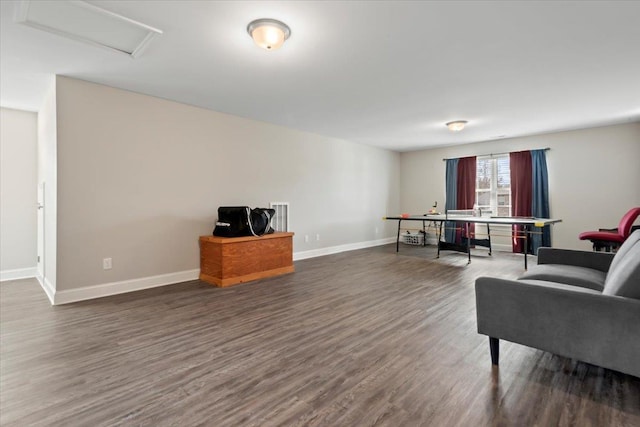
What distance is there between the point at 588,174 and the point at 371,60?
17.2 feet

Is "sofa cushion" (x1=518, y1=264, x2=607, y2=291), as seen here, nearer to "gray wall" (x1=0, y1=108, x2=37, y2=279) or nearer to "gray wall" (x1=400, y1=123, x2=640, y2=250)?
"gray wall" (x1=400, y1=123, x2=640, y2=250)

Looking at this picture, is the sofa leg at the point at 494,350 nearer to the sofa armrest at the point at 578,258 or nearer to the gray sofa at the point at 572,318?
the gray sofa at the point at 572,318

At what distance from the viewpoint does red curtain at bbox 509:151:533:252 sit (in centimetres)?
618

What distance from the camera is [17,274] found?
4.30m

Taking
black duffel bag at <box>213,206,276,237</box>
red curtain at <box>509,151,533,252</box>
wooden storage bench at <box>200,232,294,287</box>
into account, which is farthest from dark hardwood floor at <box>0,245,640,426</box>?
red curtain at <box>509,151,533,252</box>

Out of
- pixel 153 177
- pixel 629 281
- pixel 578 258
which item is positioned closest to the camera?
pixel 629 281

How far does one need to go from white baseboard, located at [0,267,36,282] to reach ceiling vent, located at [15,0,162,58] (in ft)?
11.9

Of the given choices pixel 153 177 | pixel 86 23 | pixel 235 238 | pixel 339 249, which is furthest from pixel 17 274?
pixel 339 249

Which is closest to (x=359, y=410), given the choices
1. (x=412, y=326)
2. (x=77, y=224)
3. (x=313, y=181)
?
(x=412, y=326)

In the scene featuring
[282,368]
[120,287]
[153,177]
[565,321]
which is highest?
[153,177]

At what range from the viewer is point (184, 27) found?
7.72ft

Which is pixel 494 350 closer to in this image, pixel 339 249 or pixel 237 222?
pixel 237 222

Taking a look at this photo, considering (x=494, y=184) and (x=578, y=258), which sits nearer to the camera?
(x=578, y=258)

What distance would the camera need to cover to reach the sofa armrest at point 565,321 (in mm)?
1508
